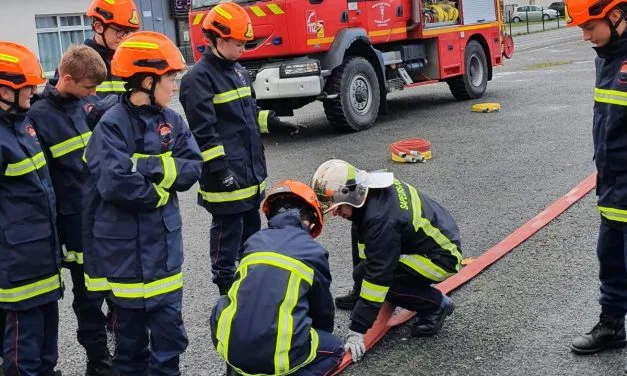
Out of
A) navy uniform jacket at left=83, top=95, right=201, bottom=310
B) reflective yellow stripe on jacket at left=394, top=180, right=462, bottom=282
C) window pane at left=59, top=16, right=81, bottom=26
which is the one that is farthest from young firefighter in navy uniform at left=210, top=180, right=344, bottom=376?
window pane at left=59, top=16, right=81, bottom=26

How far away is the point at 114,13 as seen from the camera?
15.3 ft

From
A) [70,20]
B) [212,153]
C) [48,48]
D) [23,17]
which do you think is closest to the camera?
[212,153]

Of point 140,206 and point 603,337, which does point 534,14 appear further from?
point 140,206

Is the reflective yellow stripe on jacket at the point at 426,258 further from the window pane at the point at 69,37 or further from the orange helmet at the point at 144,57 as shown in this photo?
the window pane at the point at 69,37

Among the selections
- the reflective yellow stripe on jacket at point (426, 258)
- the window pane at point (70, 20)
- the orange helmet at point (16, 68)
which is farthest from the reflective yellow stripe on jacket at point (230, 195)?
the window pane at point (70, 20)

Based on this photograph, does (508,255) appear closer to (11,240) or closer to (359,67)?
(11,240)

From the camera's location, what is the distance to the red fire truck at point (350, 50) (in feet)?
32.9

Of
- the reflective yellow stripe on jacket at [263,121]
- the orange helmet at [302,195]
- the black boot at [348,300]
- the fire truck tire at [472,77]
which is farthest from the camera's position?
the fire truck tire at [472,77]

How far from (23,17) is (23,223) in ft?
84.5

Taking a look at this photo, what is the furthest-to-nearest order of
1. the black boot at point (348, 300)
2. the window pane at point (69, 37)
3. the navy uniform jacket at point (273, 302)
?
the window pane at point (69, 37)
the black boot at point (348, 300)
the navy uniform jacket at point (273, 302)

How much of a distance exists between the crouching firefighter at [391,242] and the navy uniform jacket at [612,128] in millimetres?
905

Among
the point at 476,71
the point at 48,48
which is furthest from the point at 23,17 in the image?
the point at 476,71

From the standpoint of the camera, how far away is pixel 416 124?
37.5 ft

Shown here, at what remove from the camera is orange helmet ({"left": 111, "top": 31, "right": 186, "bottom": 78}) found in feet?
11.1
